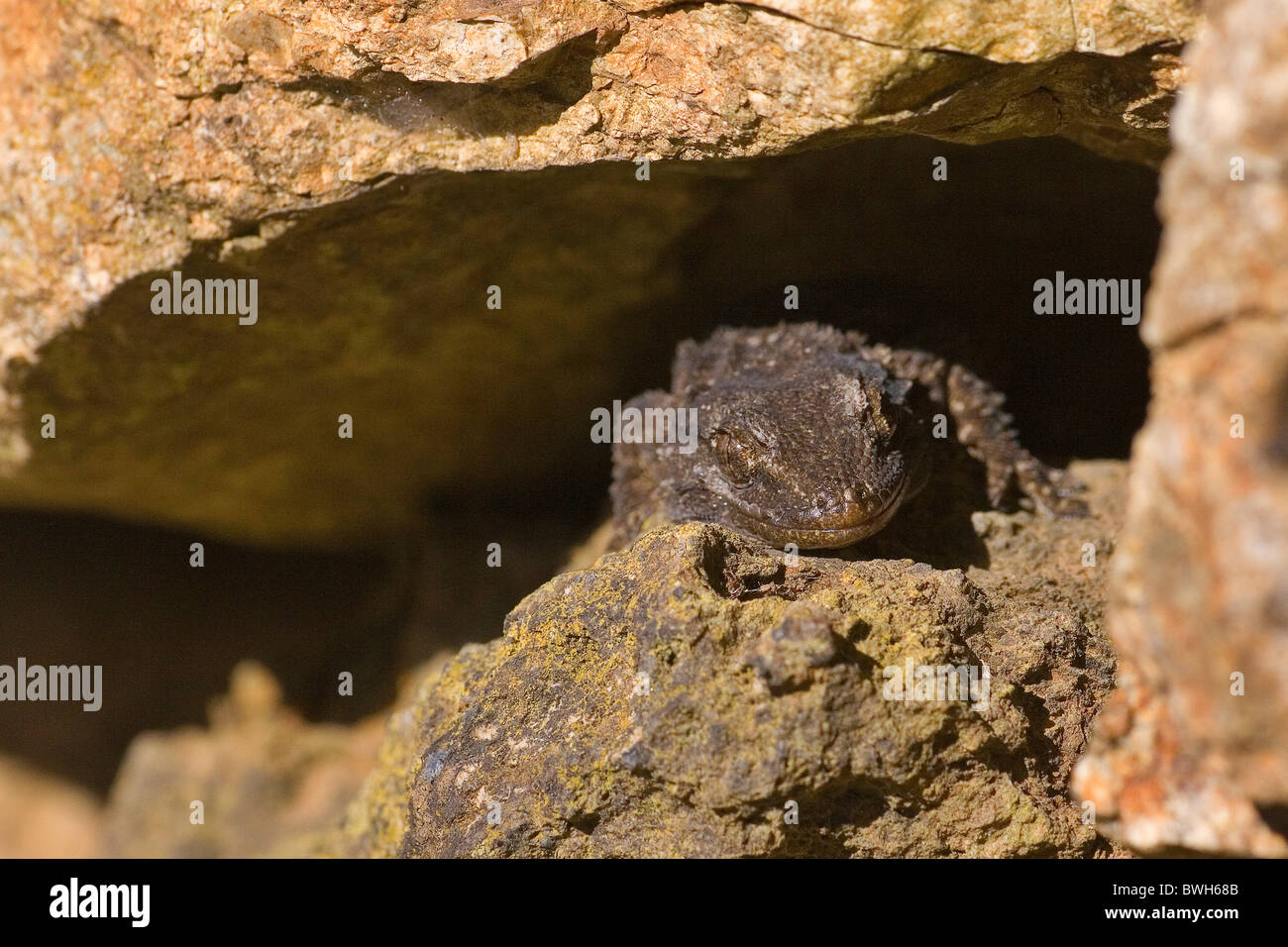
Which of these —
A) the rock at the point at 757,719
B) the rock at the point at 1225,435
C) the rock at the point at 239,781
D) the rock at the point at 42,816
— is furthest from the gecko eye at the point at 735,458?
the rock at the point at 42,816

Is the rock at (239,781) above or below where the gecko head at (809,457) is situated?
below

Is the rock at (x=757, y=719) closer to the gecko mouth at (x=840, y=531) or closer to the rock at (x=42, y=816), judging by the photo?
the gecko mouth at (x=840, y=531)

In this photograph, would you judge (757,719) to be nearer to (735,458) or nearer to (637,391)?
(735,458)

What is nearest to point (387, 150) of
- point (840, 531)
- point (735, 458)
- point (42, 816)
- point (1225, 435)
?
point (735, 458)

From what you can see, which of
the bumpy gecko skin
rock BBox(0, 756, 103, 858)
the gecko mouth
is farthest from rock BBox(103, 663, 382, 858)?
the gecko mouth

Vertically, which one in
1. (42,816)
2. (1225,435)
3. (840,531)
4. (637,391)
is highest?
(637,391)

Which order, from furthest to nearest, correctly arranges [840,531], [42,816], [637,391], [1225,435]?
[42,816] < [637,391] < [840,531] < [1225,435]

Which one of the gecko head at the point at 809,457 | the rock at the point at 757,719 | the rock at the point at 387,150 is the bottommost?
the rock at the point at 757,719
